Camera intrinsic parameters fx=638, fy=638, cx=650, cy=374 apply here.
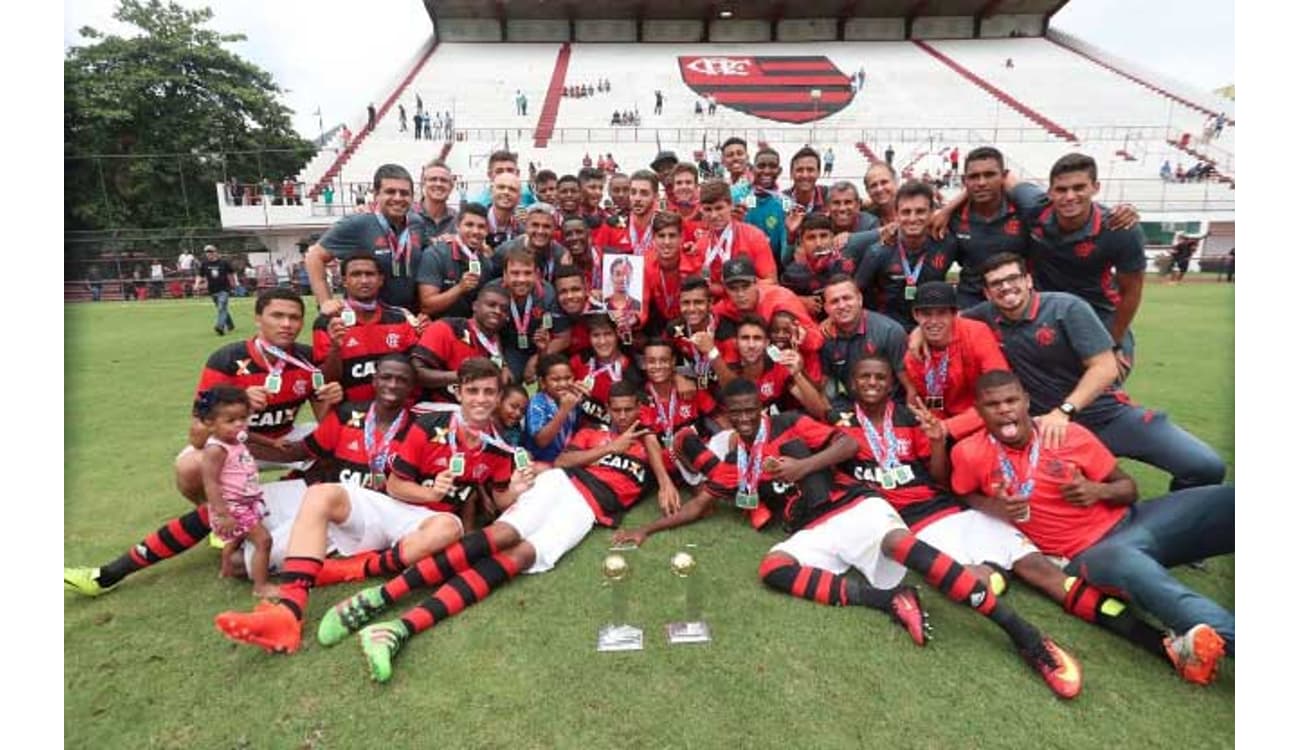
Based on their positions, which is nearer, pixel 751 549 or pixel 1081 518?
pixel 1081 518

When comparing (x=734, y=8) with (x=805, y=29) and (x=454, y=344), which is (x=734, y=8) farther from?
(x=454, y=344)

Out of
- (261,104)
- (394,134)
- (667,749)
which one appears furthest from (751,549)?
(261,104)

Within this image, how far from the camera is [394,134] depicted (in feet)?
106

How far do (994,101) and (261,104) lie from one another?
132 ft

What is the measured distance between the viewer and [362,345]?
444 centimetres

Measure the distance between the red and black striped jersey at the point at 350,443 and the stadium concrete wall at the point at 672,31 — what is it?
48.2 m

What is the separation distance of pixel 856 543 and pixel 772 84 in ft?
141

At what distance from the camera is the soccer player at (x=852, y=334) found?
423cm

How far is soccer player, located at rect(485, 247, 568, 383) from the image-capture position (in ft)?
15.4

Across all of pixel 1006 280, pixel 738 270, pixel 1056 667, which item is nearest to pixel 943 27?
pixel 738 270

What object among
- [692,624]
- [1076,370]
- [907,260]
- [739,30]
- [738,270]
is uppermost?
[739,30]

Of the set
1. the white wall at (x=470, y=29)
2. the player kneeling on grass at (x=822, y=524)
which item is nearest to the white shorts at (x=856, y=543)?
the player kneeling on grass at (x=822, y=524)

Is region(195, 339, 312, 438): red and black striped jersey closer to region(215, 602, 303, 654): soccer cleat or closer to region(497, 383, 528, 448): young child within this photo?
region(497, 383, 528, 448): young child
